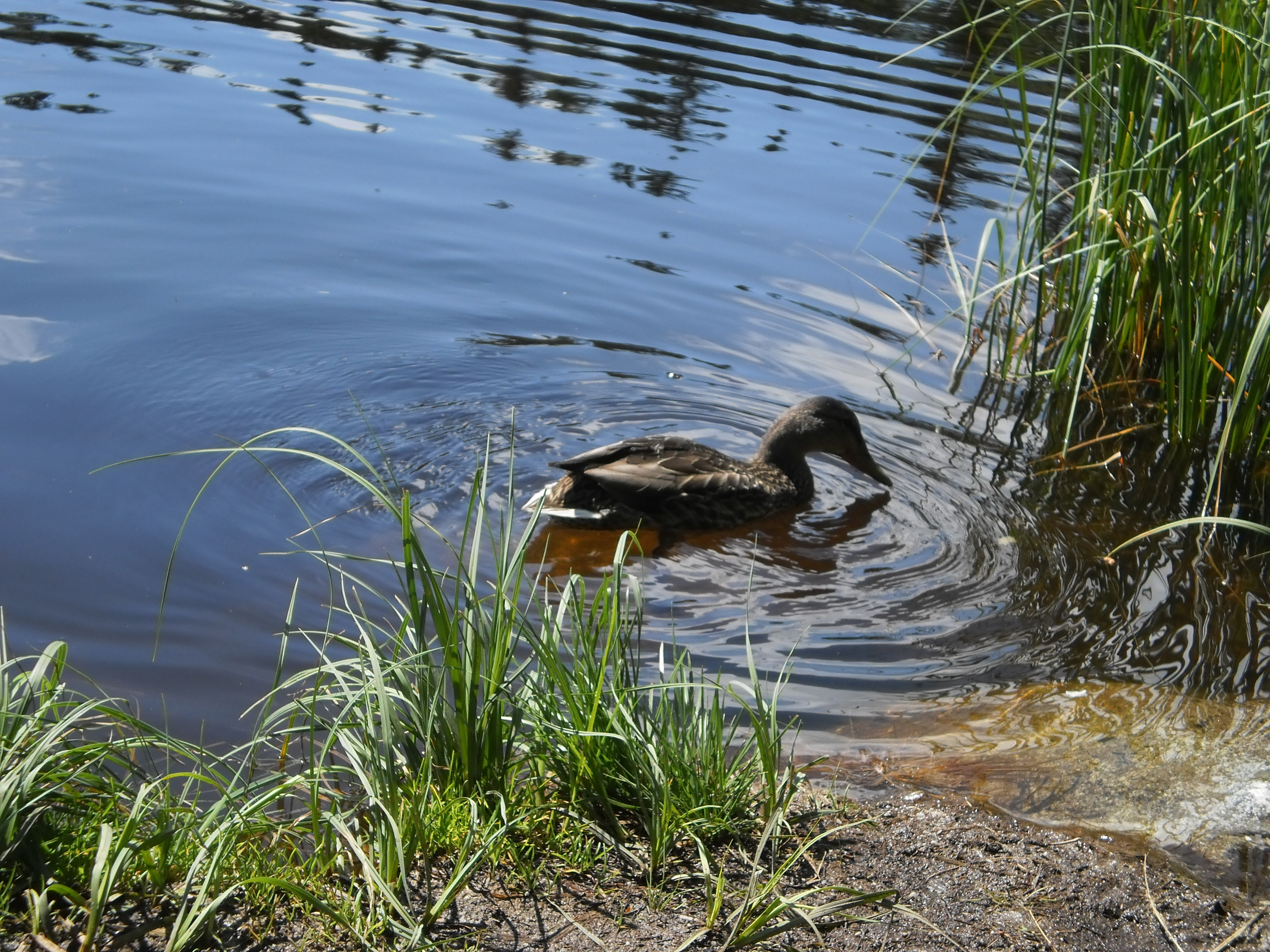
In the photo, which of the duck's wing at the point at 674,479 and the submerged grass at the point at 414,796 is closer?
the submerged grass at the point at 414,796

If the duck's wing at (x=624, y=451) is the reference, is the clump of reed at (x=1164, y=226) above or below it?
above

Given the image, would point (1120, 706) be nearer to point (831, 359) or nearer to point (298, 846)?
point (298, 846)

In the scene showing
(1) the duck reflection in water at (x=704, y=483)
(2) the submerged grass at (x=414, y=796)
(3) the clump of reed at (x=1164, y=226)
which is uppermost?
(3) the clump of reed at (x=1164, y=226)

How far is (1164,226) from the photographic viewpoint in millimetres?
5273

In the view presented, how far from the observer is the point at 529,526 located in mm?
2920

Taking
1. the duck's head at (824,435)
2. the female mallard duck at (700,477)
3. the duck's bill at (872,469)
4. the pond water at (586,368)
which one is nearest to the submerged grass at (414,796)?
the pond water at (586,368)

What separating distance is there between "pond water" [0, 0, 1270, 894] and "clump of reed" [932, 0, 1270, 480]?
470 millimetres

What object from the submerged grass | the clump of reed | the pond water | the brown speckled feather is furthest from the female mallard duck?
the submerged grass

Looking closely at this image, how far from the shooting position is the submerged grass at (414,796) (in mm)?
2453

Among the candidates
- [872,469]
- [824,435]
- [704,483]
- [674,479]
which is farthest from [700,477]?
[872,469]

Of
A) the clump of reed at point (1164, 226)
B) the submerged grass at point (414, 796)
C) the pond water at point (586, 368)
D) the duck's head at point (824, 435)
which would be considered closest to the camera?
the submerged grass at point (414, 796)

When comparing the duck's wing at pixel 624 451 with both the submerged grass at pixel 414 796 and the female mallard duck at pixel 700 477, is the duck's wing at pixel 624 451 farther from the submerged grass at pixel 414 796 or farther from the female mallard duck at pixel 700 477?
the submerged grass at pixel 414 796

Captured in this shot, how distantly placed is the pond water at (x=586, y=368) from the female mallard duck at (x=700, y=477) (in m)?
0.15

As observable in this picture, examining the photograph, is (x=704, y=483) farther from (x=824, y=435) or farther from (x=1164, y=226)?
(x=1164, y=226)
